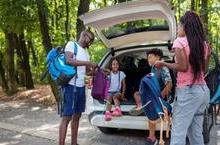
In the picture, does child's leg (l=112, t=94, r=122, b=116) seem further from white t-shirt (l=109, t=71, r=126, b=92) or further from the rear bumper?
white t-shirt (l=109, t=71, r=126, b=92)

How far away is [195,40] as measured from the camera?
5.18 meters

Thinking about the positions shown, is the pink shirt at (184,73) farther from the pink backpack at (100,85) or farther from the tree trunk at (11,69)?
the tree trunk at (11,69)

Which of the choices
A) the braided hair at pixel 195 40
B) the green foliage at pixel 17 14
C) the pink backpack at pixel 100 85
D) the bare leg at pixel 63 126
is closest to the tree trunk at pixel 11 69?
the green foliage at pixel 17 14

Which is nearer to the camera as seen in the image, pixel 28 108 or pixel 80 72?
pixel 80 72

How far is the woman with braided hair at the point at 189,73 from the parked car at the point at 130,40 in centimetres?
122

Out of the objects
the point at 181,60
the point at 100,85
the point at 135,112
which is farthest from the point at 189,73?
the point at 100,85

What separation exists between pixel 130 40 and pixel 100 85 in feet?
3.55

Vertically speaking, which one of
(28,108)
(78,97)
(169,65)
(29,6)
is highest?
(29,6)

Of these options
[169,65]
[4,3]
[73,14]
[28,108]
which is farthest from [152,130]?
[73,14]

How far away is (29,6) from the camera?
39.5 ft

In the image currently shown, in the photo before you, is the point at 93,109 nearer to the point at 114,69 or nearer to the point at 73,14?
the point at 114,69

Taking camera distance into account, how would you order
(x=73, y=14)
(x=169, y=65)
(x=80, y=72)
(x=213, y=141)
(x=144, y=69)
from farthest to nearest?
(x=73, y=14) → (x=144, y=69) → (x=213, y=141) → (x=80, y=72) → (x=169, y=65)

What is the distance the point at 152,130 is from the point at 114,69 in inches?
64.0

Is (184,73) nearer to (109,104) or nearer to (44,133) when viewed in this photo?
(109,104)
